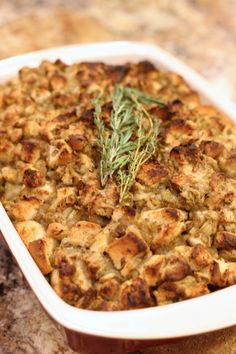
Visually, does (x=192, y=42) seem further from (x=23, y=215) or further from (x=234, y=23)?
(x=23, y=215)

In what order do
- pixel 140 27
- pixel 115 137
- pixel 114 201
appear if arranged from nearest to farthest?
1. pixel 114 201
2. pixel 115 137
3. pixel 140 27

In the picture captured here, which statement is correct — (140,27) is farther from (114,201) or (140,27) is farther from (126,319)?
(126,319)

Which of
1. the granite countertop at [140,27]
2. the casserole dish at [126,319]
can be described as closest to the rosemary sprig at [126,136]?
the casserole dish at [126,319]

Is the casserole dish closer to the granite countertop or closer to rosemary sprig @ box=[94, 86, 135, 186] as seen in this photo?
rosemary sprig @ box=[94, 86, 135, 186]

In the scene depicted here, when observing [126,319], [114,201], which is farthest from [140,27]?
[126,319]

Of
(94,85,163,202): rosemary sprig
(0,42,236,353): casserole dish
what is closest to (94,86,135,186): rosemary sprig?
(94,85,163,202): rosemary sprig

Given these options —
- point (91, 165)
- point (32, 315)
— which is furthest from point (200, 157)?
point (32, 315)

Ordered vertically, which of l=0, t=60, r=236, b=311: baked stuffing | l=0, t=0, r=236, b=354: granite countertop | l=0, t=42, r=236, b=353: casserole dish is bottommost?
l=0, t=42, r=236, b=353: casserole dish
